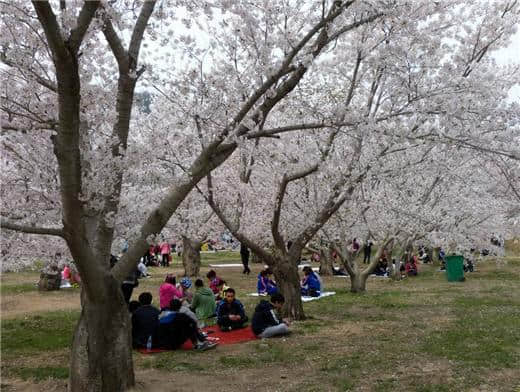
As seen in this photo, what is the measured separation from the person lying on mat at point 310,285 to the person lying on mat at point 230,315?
16.6 ft

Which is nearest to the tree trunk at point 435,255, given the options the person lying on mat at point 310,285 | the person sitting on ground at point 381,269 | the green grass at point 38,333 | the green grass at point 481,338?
the person sitting on ground at point 381,269

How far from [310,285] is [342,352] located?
7.27 metres

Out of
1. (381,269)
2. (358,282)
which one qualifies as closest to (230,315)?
(358,282)

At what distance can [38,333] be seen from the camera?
10.9m

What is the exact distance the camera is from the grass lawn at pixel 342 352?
6.96 m

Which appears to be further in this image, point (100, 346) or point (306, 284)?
point (306, 284)

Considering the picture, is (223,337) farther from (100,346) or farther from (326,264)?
(326,264)

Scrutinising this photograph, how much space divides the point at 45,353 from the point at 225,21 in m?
6.07

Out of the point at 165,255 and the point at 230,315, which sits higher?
the point at 165,255

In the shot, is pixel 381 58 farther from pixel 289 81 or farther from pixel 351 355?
pixel 351 355

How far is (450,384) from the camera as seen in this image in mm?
6645

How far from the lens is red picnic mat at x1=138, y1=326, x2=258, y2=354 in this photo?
30.2 feet

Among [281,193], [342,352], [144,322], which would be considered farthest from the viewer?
[281,193]

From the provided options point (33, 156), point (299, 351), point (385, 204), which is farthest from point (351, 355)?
point (385, 204)
